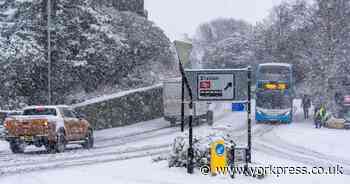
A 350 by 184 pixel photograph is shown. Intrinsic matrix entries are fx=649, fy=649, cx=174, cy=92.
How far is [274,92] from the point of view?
4412 centimetres

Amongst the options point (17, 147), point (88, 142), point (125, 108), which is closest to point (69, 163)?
point (17, 147)

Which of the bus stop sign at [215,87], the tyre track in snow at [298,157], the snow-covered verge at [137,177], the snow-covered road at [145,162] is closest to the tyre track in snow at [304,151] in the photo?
the snow-covered road at [145,162]

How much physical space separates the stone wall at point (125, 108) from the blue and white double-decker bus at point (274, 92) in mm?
7666

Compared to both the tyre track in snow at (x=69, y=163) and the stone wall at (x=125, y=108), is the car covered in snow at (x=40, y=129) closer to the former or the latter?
the tyre track in snow at (x=69, y=163)

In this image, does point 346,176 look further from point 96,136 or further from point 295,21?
point 295,21

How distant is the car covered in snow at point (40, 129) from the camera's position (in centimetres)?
2272

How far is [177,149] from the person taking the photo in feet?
51.0

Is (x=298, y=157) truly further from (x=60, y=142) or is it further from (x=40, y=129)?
(x=40, y=129)

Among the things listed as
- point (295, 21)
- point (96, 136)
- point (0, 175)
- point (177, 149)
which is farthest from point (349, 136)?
point (295, 21)

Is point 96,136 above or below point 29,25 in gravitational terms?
below

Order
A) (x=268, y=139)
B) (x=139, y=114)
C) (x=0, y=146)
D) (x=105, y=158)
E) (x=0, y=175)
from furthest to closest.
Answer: (x=139, y=114) → (x=268, y=139) → (x=0, y=146) → (x=105, y=158) → (x=0, y=175)

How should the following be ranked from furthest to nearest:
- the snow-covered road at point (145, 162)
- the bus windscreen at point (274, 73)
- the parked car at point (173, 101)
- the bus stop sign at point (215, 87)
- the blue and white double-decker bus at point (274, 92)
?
1. the blue and white double-decker bus at point (274, 92)
2. the bus windscreen at point (274, 73)
3. the parked car at point (173, 101)
4. the bus stop sign at point (215, 87)
5. the snow-covered road at point (145, 162)

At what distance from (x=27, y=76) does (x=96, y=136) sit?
544 centimetres

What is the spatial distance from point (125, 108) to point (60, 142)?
66.4 ft
